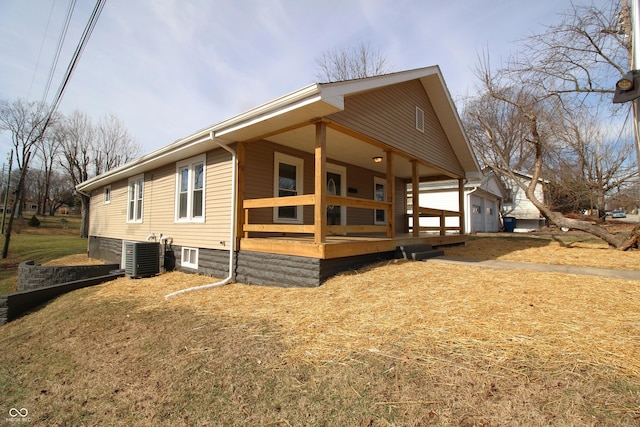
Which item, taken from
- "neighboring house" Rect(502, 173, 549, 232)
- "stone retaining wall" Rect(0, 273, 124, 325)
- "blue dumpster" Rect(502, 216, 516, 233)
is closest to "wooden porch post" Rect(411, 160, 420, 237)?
"stone retaining wall" Rect(0, 273, 124, 325)

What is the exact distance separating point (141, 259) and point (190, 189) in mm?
2078

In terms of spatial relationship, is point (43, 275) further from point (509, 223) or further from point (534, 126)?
point (509, 223)

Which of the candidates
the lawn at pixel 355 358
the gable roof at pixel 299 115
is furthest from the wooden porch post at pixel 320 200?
the lawn at pixel 355 358

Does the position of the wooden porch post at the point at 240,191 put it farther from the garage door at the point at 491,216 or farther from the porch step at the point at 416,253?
the garage door at the point at 491,216

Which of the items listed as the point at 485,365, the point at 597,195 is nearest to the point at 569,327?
the point at 485,365

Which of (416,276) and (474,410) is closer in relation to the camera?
(474,410)

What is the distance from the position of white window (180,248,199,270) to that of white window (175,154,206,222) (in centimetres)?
78

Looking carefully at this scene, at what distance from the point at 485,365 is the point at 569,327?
121cm

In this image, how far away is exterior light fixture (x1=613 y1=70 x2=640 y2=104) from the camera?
2840 mm

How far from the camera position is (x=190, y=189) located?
8.05m

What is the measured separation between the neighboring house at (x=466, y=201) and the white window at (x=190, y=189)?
438 inches

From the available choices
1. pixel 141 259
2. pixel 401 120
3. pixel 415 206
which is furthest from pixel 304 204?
pixel 141 259

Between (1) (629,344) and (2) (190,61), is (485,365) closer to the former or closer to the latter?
(1) (629,344)

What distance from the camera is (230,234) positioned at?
6.61 meters
